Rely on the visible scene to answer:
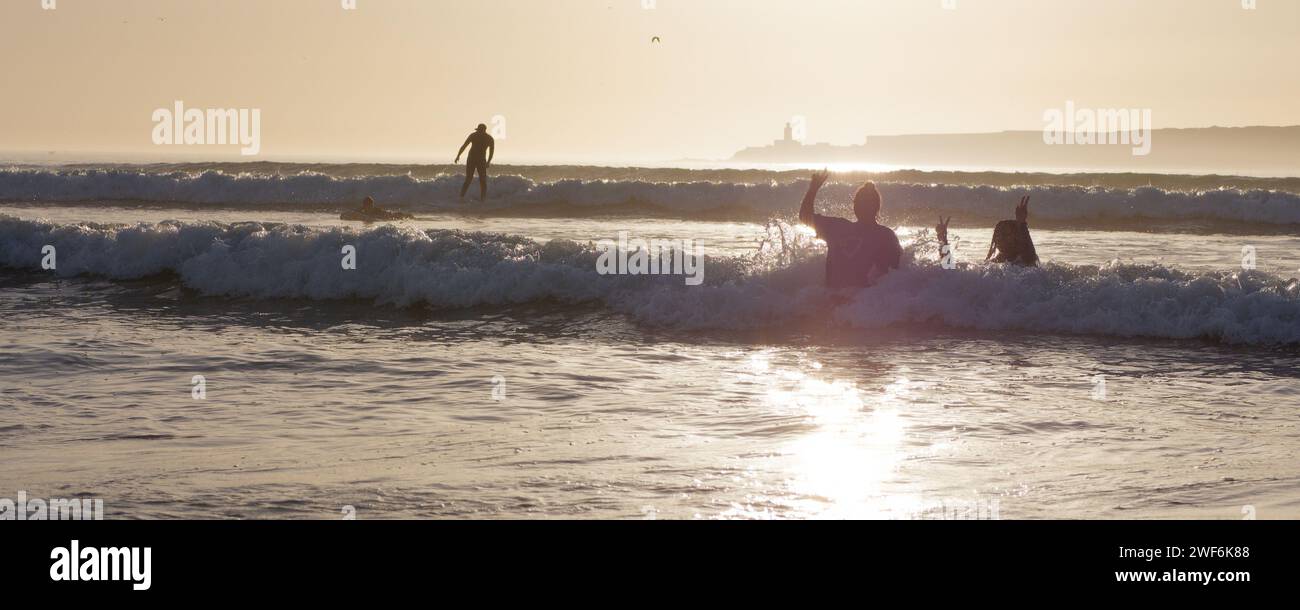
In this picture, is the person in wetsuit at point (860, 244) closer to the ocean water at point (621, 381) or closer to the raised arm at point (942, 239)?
the ocean water at point (621, 381)

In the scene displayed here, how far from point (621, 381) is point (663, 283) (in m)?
5.38

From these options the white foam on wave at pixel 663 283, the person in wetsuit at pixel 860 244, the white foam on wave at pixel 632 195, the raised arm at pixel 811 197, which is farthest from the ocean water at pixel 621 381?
the white foam on wave at pixel 632 195

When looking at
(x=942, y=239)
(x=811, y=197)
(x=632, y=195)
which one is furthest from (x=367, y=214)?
(x=811, y=197)

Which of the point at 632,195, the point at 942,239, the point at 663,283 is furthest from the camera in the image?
the point at 632,195

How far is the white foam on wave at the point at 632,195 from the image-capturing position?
30828mm

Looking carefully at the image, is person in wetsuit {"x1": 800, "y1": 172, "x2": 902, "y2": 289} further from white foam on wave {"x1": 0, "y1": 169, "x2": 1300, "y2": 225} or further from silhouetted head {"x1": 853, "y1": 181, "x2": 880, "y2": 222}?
white foam on wave {"x1": 0, "y1": 169, "x2": 1300, "y2": 225}

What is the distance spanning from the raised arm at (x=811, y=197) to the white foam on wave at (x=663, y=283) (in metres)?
3.08

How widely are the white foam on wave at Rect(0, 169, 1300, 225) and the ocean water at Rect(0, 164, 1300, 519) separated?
917 centimetres

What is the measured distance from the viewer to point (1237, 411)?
8.52 m

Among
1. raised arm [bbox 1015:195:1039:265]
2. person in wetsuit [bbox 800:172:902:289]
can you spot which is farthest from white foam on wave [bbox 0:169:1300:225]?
person in wetsuit [bbox 800:172:902:289]

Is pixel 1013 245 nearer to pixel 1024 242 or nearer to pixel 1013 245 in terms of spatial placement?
pixel 1013 245

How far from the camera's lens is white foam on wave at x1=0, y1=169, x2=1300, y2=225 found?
101ft

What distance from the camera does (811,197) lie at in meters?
9.76
